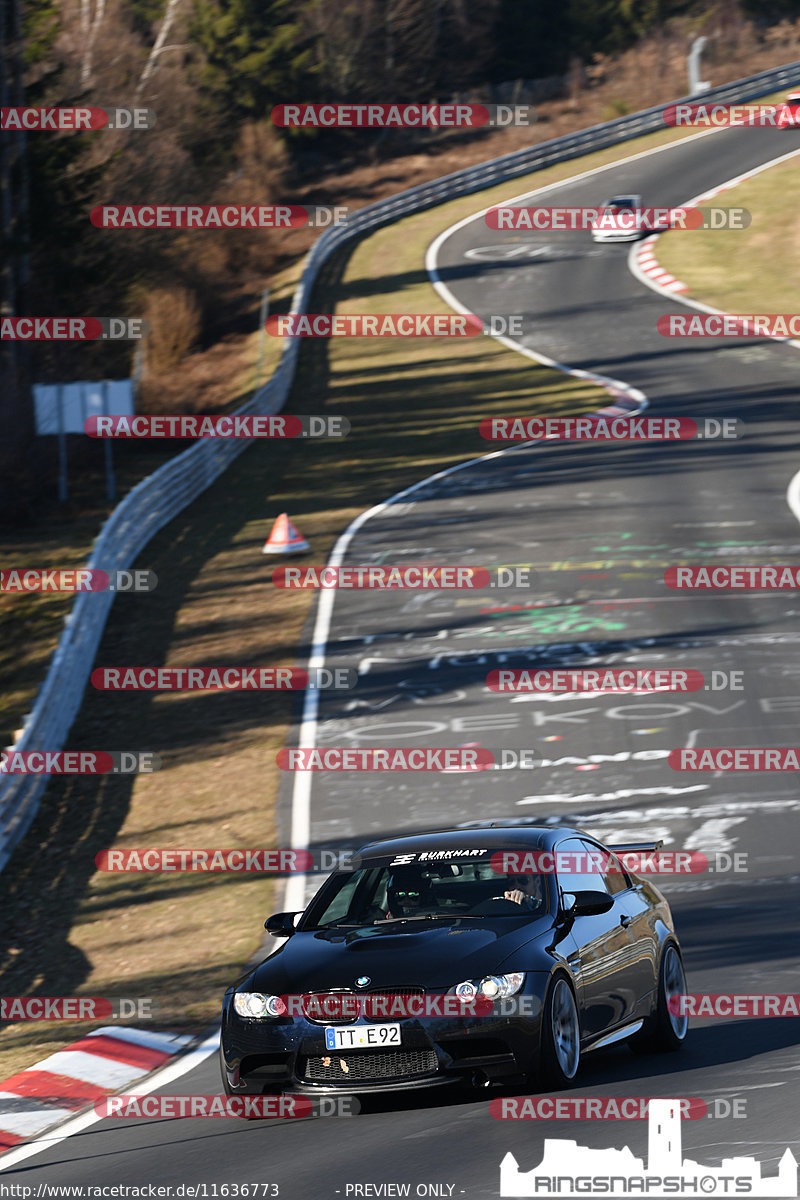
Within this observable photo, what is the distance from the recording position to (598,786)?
17.4 metres

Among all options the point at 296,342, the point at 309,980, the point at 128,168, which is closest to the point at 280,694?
the point at 309,980

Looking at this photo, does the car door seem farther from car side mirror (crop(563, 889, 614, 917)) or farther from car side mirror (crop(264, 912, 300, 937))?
car side mirror (crop(264, 912, 300, 937))

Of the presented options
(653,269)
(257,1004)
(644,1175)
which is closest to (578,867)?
(257,1004)

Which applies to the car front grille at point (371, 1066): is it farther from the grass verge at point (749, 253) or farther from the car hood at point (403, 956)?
the grass verge at point (749, 253)

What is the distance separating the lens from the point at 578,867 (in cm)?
930

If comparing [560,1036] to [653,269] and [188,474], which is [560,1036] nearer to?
[188,474]

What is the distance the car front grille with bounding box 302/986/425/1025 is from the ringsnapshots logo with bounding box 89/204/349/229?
37.4 metres

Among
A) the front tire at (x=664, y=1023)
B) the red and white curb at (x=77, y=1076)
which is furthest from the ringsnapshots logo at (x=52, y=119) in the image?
the front tire at (x=664, y=1023)

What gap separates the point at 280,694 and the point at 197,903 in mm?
6403

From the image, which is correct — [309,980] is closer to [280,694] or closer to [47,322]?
[280,694]

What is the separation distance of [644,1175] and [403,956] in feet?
5.74

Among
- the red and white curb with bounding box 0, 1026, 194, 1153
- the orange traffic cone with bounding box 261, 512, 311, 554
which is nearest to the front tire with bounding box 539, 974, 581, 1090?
the red and white curb with bounding box 0, 1026, 194, 1153

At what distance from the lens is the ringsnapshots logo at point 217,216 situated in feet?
152

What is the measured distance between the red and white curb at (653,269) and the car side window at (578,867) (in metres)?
40.4
